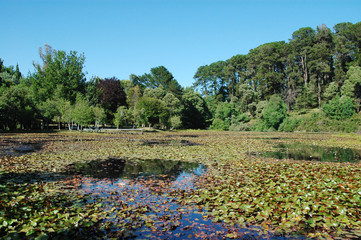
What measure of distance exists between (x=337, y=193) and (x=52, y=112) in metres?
49.5

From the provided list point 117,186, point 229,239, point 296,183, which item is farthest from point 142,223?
point 296,183

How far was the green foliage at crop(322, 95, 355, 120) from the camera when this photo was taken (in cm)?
5666

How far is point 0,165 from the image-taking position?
12.8m

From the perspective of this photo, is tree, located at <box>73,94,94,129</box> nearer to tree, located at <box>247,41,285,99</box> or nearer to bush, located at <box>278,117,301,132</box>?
bush, located at <box>278,117,301,132</box>

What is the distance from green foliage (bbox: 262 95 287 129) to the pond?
56.7 metres

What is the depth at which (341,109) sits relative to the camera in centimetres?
5759

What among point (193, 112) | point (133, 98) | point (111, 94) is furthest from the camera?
point (193, 112)

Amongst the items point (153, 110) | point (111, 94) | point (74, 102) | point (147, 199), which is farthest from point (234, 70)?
point (147, 199)

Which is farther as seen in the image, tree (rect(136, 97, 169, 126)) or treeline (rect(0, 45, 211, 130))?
tree (rect(136, 97, 169, 126))

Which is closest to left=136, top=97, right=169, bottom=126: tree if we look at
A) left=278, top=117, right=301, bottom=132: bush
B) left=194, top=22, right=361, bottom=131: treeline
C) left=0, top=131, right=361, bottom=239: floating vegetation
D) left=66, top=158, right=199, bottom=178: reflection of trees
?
left=194, top=22, right=361, bottom=131: treeline

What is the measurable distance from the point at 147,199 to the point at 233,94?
99.1 m

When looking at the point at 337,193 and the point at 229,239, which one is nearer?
the point at 229,239

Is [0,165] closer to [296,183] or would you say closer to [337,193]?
[296,183]

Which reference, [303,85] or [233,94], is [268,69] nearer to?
[303,85]
